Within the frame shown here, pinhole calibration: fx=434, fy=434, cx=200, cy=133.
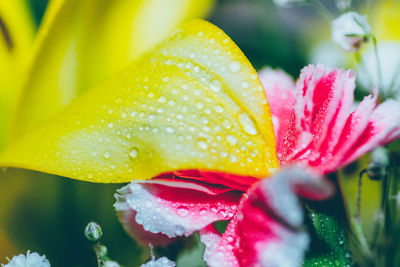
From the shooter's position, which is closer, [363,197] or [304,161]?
[304,161]

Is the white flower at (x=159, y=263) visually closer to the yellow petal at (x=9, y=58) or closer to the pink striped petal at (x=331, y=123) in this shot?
the pink striped petal at (x=331, y=123)

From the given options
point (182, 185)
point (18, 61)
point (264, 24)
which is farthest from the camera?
point (264, 24)

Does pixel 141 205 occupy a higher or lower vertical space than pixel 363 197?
higher

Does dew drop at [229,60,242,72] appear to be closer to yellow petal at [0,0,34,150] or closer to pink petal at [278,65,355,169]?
pink petal at [278,65,355,169]

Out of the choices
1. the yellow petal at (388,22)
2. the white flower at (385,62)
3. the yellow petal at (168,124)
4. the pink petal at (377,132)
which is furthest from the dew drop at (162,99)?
the yellow petal at (388,22)

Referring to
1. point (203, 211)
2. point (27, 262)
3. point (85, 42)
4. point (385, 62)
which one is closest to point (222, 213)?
point (203, 211)

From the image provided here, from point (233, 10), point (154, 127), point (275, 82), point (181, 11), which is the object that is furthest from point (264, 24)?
point (154, 127)

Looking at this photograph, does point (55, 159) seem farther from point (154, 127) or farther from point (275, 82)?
point (275, 82)

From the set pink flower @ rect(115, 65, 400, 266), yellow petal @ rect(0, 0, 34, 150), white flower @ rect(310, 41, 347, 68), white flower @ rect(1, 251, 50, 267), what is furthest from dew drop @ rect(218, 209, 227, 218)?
white flower @ rect(310, 41, 347, 68)

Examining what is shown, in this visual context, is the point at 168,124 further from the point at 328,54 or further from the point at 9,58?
the point at 328,54
